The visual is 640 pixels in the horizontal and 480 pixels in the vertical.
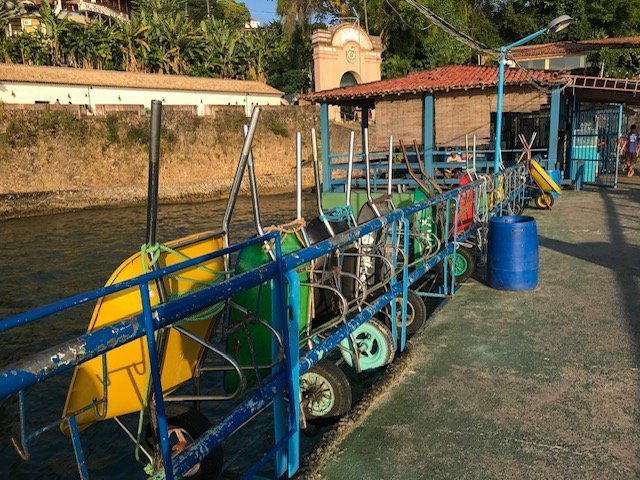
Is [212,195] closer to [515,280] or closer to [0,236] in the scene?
[0,236]

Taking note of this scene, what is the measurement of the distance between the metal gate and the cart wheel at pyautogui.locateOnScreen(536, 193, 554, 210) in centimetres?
417

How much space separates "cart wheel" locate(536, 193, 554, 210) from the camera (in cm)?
1207

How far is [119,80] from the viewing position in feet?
106

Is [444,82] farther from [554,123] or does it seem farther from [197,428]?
[197,428]

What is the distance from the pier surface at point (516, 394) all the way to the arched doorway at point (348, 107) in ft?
82.3

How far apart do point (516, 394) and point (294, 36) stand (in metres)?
39.7

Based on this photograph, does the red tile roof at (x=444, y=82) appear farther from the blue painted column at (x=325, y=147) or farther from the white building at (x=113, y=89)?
the white building at (x=113, y=89)

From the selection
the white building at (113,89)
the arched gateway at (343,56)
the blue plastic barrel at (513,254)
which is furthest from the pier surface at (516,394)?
the arched gateway at (343,56)

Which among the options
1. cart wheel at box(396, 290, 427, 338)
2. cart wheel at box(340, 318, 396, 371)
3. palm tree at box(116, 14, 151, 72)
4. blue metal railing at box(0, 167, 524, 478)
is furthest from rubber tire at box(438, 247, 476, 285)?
palm tree at box(116, 14, 151, 72)

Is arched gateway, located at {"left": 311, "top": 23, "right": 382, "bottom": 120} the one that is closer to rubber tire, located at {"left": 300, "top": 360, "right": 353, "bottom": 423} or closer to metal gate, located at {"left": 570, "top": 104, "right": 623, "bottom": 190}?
metal gate, located at {"left": 570, "top": 104, "right": 623, "bottom": 190}

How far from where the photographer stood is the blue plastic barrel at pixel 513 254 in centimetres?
591

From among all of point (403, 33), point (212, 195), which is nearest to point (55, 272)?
point (212, 195)

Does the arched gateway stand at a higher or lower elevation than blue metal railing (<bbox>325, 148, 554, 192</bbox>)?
higher

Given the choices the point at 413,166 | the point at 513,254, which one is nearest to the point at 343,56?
the point at 413,166
